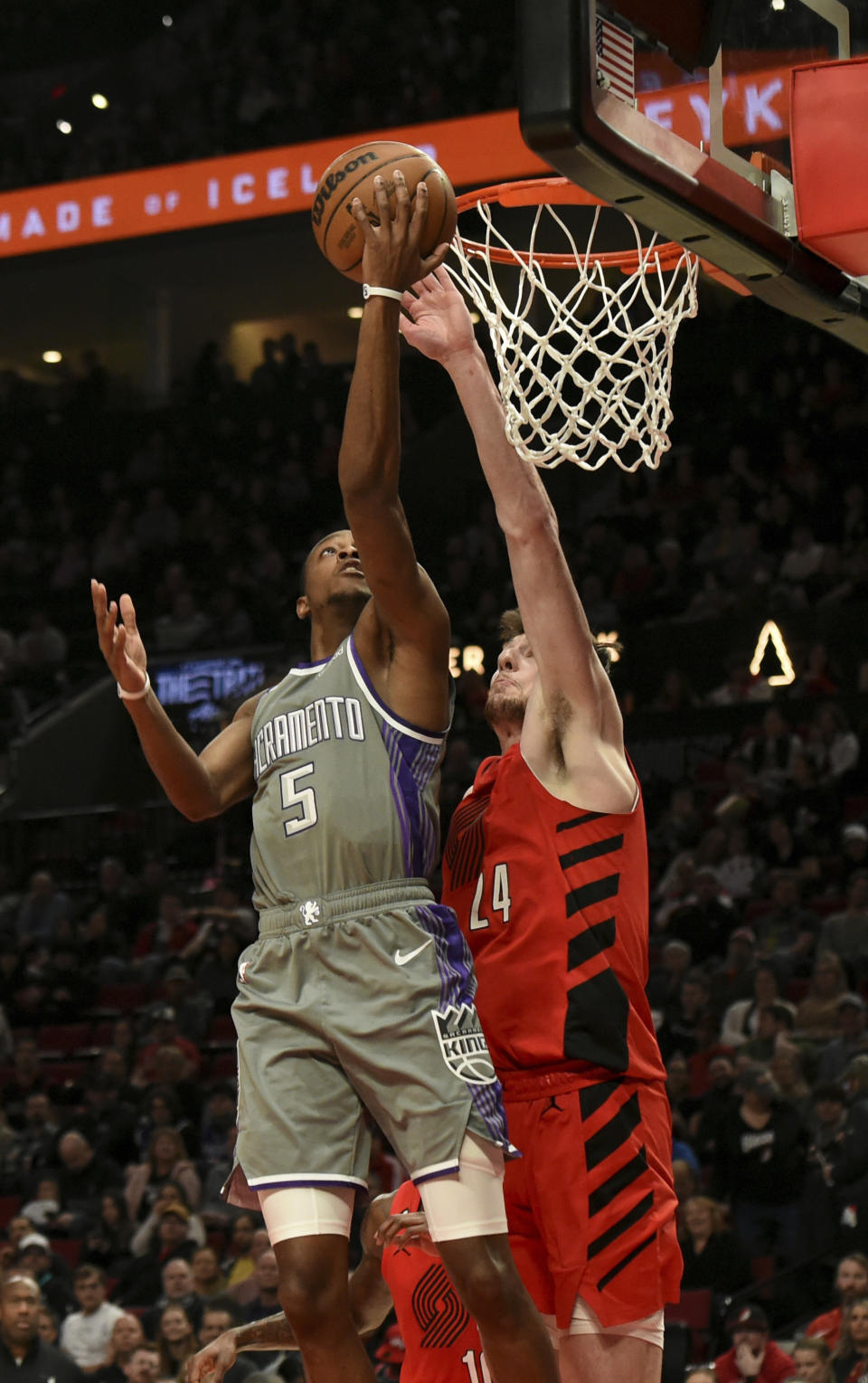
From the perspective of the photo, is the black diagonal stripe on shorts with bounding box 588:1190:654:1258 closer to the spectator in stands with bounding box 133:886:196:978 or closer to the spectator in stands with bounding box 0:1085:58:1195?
A: the spectator in stands with bounding box 0:1085:58:1195

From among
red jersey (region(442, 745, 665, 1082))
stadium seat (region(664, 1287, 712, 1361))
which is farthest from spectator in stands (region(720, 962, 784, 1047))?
red jersey (region(442, 745, 665, 1082))

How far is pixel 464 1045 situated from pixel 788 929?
25.9ft

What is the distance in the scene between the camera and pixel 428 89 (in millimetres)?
17109

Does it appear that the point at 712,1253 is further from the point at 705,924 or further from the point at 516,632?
the point at 516,632

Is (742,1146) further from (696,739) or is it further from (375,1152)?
(696,739)

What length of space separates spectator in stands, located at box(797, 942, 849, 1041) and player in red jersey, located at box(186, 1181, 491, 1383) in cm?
593

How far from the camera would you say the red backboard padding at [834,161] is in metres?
3.88

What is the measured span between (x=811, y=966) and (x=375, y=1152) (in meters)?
2.73

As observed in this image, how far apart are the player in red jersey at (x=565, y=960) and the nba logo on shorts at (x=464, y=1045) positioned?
323 mm

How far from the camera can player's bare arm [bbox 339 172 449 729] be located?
3439mm

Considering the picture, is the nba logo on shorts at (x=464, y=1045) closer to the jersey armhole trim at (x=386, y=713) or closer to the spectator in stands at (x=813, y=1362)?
the jersey armhole trim at (x=386, y=713)

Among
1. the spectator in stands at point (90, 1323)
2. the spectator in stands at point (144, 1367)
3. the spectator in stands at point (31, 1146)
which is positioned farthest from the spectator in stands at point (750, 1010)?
the spectator in stands at point (31, 1146)

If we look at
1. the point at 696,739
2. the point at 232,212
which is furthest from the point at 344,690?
the point at 232,212

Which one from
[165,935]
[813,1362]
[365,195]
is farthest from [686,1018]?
[365,195]
